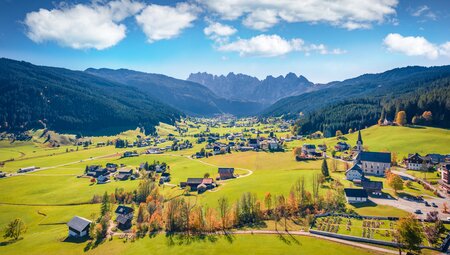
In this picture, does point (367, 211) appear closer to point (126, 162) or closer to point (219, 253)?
point (219, 253)

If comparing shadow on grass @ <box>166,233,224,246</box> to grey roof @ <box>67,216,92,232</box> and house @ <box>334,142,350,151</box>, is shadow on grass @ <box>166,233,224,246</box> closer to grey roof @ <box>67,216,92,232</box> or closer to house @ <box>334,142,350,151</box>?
grey roof @ <box>67,216,92,232</box>

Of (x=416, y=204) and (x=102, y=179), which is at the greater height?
(x=416, y=204)

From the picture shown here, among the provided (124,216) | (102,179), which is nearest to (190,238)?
(124,216)

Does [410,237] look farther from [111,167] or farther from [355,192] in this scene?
[111,167]

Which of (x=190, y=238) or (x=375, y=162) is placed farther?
(x=375, y=162)

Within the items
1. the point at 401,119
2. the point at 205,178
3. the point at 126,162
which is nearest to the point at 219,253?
the point at 205,178

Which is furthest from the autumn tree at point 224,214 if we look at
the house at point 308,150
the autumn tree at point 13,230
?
the house at point 308,150

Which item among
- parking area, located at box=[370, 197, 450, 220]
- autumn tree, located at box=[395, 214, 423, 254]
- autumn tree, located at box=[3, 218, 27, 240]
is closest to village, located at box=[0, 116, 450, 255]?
parking area, located at box=[370, 197, 450, 220]
